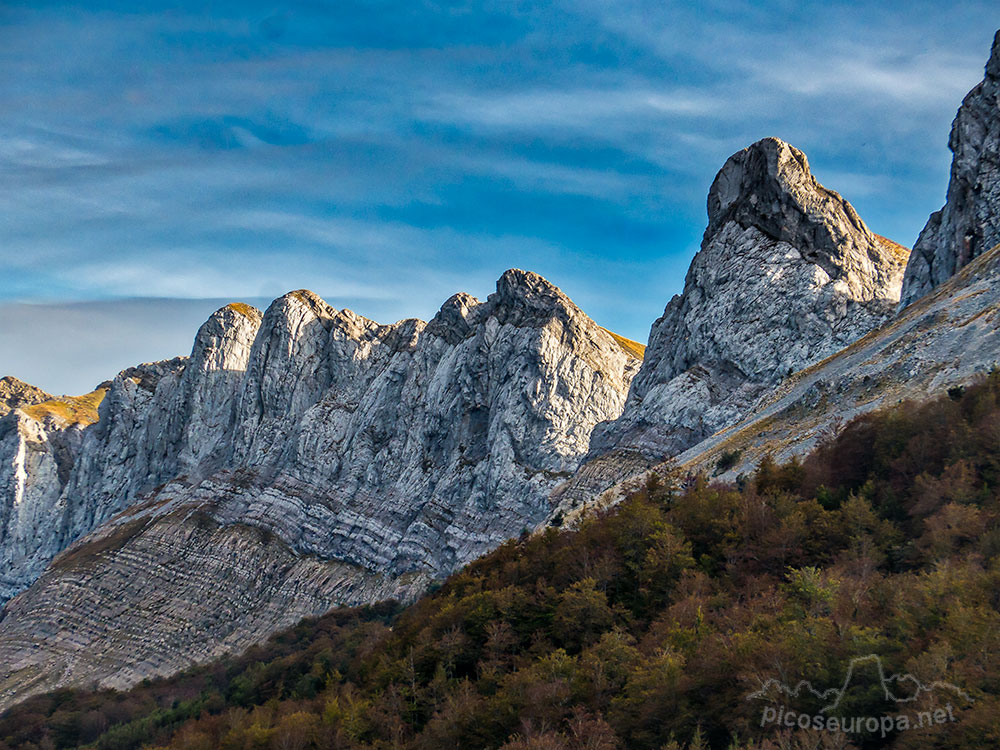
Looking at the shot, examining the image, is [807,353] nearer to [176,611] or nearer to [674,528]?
[674,528]

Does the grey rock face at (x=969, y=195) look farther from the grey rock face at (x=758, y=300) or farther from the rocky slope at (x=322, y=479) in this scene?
the rocky slope at (x=322, y=479)

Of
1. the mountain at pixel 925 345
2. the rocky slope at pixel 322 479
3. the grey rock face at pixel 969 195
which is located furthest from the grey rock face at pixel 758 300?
the rocky slope at pixel 322 479

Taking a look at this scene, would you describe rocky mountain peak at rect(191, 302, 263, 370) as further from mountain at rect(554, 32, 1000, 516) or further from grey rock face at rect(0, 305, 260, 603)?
mountain at rect(554, 32, 1000, 516)

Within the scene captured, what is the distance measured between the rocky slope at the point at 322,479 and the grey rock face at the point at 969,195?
52172 mm

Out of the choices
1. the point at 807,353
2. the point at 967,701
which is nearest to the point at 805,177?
the point at 807,353

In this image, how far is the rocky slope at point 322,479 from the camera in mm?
103312

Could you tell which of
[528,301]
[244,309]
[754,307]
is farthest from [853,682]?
[244,309]

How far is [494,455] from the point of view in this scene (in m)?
105

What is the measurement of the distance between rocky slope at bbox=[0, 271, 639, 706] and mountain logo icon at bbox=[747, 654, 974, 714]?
74.4 m

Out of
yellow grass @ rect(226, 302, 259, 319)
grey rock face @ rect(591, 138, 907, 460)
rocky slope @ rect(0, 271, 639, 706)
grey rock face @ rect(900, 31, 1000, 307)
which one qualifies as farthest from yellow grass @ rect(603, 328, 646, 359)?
yellow grass @ rect(226, 302, 259, 319)

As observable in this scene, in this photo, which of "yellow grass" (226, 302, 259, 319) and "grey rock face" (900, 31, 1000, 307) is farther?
"yellow grass" (226, 302, 259, 319)

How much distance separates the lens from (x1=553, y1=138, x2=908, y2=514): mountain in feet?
235

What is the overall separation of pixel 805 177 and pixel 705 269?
15779 mm
